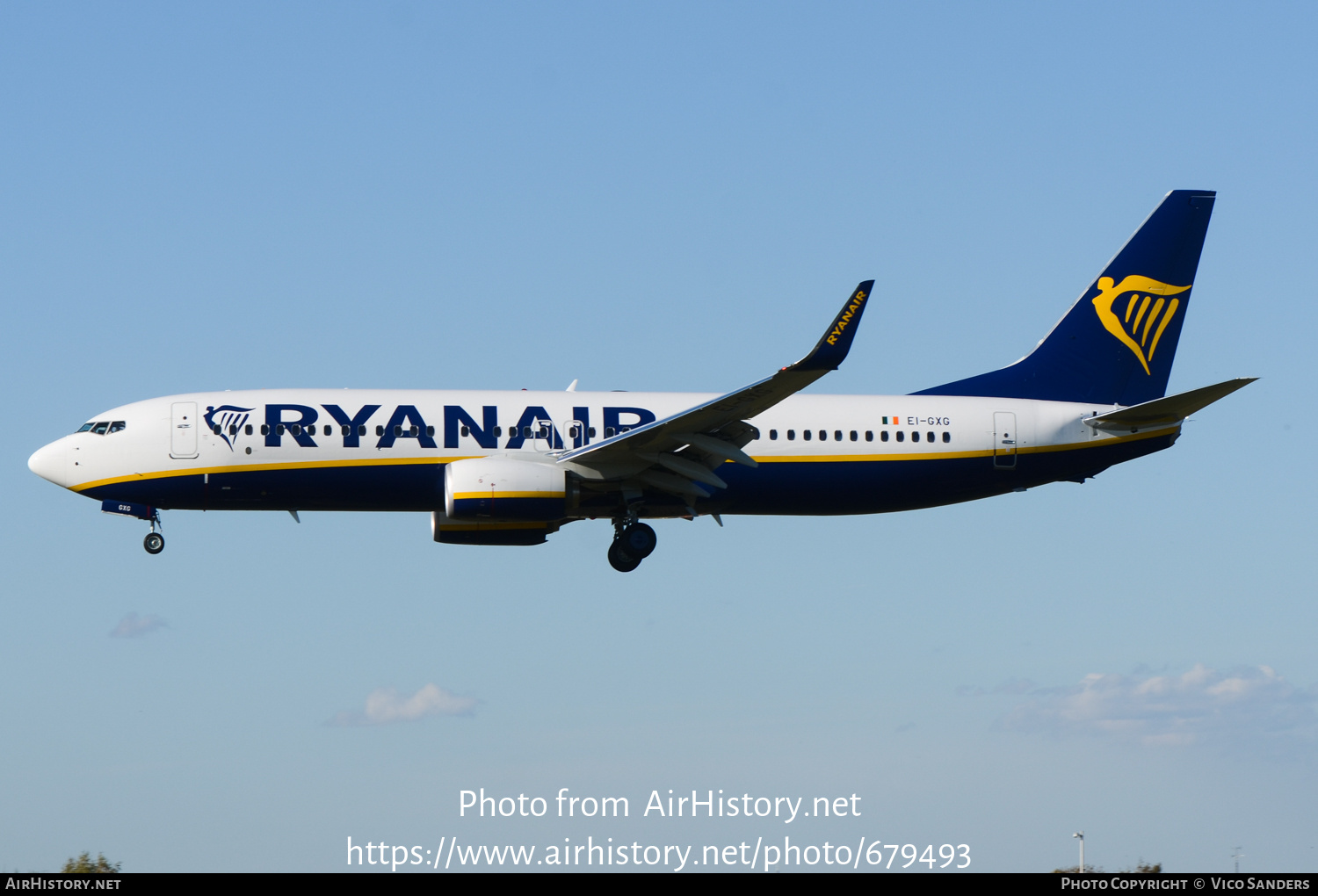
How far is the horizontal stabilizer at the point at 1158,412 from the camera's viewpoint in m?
36.7

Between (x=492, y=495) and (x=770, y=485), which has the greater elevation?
(x=770, y=485)

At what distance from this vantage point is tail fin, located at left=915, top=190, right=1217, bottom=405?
41312 millimetres

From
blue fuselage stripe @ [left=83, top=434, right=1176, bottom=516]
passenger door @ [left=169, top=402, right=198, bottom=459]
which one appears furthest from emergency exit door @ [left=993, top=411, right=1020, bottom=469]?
passenger door @ [left=169, top=402, right=198, bottom=459]

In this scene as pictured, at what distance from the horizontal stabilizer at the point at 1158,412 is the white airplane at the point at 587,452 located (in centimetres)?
5

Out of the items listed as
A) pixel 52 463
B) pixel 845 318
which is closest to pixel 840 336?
pixel 845 318

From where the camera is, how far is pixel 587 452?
35.3 meters

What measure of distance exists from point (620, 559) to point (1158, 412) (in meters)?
13.2

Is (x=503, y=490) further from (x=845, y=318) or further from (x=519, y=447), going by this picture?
(x=845, y=318)

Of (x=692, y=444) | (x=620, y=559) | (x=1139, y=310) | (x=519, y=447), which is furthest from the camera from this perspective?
(x=1139, y=310)

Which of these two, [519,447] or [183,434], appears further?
[519,447]

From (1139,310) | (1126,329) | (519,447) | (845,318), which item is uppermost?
(1139,310)

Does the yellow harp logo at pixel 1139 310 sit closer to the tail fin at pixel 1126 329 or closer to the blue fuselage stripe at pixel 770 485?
the tail fin at pixel 1126 329
